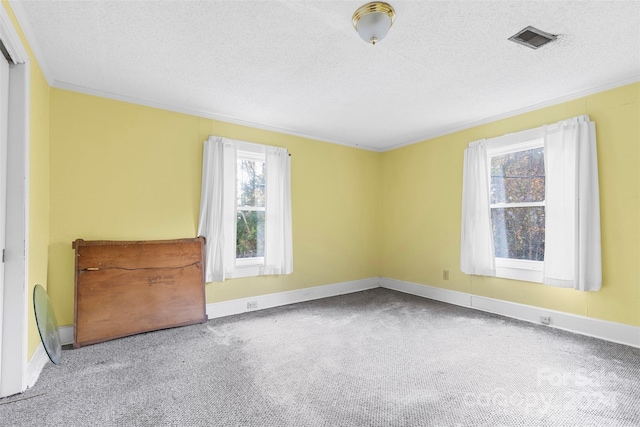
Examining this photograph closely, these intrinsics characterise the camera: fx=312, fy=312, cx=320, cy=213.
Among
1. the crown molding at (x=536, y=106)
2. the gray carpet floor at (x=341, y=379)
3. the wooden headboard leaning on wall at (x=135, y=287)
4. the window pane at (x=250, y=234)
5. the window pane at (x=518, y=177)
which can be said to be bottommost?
the gray carpet floor at (x=341, y=379)

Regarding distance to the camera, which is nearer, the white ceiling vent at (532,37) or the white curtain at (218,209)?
the white ceiling vent at (532,37)

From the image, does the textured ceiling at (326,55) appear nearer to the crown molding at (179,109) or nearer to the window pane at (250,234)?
the crown molding at (179,109)

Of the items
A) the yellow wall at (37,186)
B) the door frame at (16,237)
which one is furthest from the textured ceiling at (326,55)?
the door frame at (16,237)

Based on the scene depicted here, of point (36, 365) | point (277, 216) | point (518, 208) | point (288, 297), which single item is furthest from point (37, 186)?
point (518, 208)

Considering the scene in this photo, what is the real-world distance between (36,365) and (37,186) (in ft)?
4.53

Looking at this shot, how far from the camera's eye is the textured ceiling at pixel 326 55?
197cm

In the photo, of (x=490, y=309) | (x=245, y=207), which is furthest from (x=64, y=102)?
(x=490, y=309)

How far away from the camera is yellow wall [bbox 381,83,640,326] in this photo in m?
2.90

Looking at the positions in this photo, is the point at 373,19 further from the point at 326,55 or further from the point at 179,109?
the point at 179,109

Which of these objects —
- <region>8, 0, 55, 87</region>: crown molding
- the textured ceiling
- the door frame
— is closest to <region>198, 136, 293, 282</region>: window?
the textured ceiling

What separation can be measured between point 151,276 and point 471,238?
3805 mm

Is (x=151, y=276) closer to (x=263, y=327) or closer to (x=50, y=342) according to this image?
(x=50, y=342)

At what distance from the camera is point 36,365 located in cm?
234

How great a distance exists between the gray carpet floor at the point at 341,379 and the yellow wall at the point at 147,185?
3.26 ft
